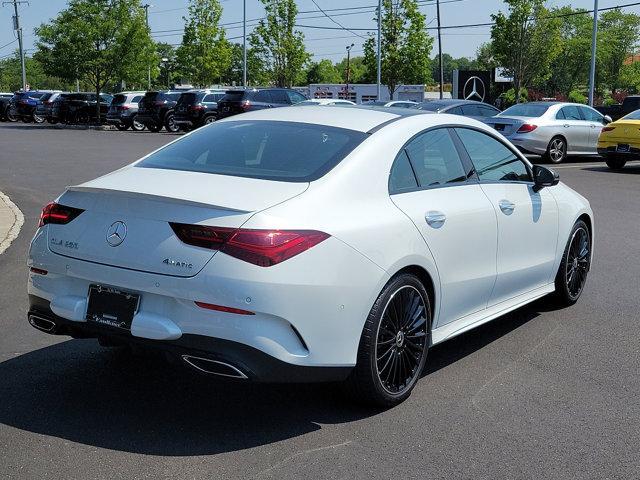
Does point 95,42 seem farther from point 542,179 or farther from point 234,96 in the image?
point 542,179

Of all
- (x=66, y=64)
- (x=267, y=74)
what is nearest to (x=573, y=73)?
(x=267, y=74)

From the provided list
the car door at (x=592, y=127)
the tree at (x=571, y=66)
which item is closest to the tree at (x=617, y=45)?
the tree at (x=571, y=66)

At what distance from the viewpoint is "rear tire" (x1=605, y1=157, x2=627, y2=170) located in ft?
64.5

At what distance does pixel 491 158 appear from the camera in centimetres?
572

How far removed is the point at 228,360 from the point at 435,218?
61.1 inches

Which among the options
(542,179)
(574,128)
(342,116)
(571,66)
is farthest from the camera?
(571,66)

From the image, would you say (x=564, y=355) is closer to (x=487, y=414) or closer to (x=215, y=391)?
(x=487, y=414)

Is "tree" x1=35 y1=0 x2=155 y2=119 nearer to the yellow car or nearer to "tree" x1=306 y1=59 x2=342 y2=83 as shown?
the yellow car

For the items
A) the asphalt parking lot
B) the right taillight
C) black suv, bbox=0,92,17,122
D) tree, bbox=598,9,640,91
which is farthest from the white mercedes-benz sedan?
tree, bbox=598,9,640,91

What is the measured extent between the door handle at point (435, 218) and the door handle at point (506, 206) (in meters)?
0.80

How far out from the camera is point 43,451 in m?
3.85

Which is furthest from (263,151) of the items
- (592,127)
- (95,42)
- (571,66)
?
(571,66)

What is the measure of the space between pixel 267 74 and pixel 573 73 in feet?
153

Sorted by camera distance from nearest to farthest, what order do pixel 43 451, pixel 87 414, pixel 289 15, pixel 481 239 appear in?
pixel 43 451, pixel 87 414, pixel 481 239, pixel 289 15
